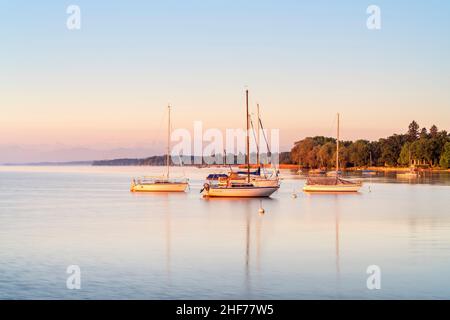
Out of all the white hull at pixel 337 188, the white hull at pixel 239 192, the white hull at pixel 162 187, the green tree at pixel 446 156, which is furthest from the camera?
the green tree at pixel 446 156

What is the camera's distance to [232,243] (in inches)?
1379

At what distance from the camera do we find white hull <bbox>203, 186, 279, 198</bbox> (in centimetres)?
6978

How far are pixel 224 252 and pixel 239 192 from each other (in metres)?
38.1

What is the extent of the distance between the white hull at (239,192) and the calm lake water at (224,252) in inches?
466

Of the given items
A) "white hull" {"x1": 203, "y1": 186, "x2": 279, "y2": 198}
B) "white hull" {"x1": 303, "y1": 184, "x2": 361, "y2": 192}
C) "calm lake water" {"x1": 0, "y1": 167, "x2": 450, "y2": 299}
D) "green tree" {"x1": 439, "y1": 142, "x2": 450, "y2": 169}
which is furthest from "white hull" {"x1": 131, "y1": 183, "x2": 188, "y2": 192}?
"green tree" {"x1": 439, "y1": 142, "x2": 450, "y2": 169}

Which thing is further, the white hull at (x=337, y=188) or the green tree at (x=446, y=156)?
the green tree at (x=446, y=156)

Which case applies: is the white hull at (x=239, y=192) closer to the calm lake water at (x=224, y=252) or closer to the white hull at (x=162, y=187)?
the calm lake water at (x=224, y=252)

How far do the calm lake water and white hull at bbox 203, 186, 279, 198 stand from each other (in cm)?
1183

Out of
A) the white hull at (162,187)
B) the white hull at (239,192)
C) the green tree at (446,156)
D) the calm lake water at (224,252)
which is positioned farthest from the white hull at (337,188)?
the green tree at (446,156)

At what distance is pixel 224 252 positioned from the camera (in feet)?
103

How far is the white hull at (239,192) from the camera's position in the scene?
229 ft

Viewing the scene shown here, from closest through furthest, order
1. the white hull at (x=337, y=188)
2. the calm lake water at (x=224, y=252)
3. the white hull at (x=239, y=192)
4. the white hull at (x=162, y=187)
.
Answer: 1. the calm lake water at (x=224, y=252)
2. the white hull at (x=239, y=192)
3. the white hull at (x=337, y=188)
4. the white hull at (x=162, y=187)

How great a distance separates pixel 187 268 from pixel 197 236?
11.5 meters
